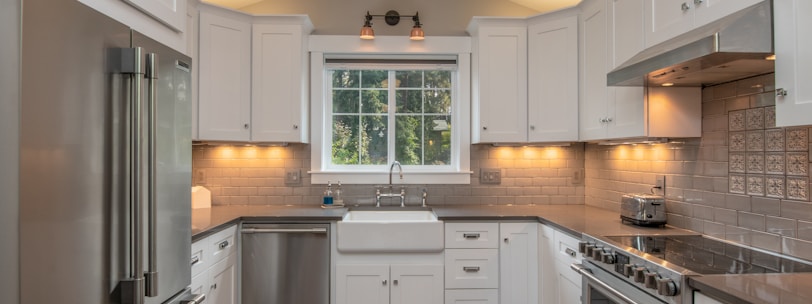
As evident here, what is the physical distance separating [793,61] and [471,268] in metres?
1.90

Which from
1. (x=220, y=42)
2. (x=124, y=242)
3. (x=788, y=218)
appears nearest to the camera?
(x=124, y=242)

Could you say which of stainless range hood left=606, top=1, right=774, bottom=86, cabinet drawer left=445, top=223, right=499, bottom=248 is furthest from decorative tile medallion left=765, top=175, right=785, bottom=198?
cabinet drawer left=445, top=223, right=499, bottom=248

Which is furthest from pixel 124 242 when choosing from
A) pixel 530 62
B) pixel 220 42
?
pixel 530 62

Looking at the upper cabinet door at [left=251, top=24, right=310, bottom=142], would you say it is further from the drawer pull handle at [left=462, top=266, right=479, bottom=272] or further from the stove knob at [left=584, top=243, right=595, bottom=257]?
the stove knob at [left=584, top=243, right=595, bottom=257]

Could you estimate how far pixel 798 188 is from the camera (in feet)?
5.44

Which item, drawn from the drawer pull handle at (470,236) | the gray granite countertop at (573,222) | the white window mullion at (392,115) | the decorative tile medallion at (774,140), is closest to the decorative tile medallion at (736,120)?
the decorative tile medallion at (774,140)

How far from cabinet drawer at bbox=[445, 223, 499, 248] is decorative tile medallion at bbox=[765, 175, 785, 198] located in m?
1.36

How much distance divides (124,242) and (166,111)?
42 cm

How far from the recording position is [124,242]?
1.18 m

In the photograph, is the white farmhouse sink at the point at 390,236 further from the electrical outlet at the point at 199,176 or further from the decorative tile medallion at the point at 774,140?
the decorative tile medallion at the point at 774,140

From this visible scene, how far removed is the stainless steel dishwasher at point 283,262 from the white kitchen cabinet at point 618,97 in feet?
5.91

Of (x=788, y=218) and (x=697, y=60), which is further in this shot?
(x=788, y=218)

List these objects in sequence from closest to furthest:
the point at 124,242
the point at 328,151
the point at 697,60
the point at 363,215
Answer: the point at 124,242 → the point at 697,60 → the point at 363,215 → the point at 328,151

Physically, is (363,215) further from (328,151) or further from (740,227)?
(740,227)
